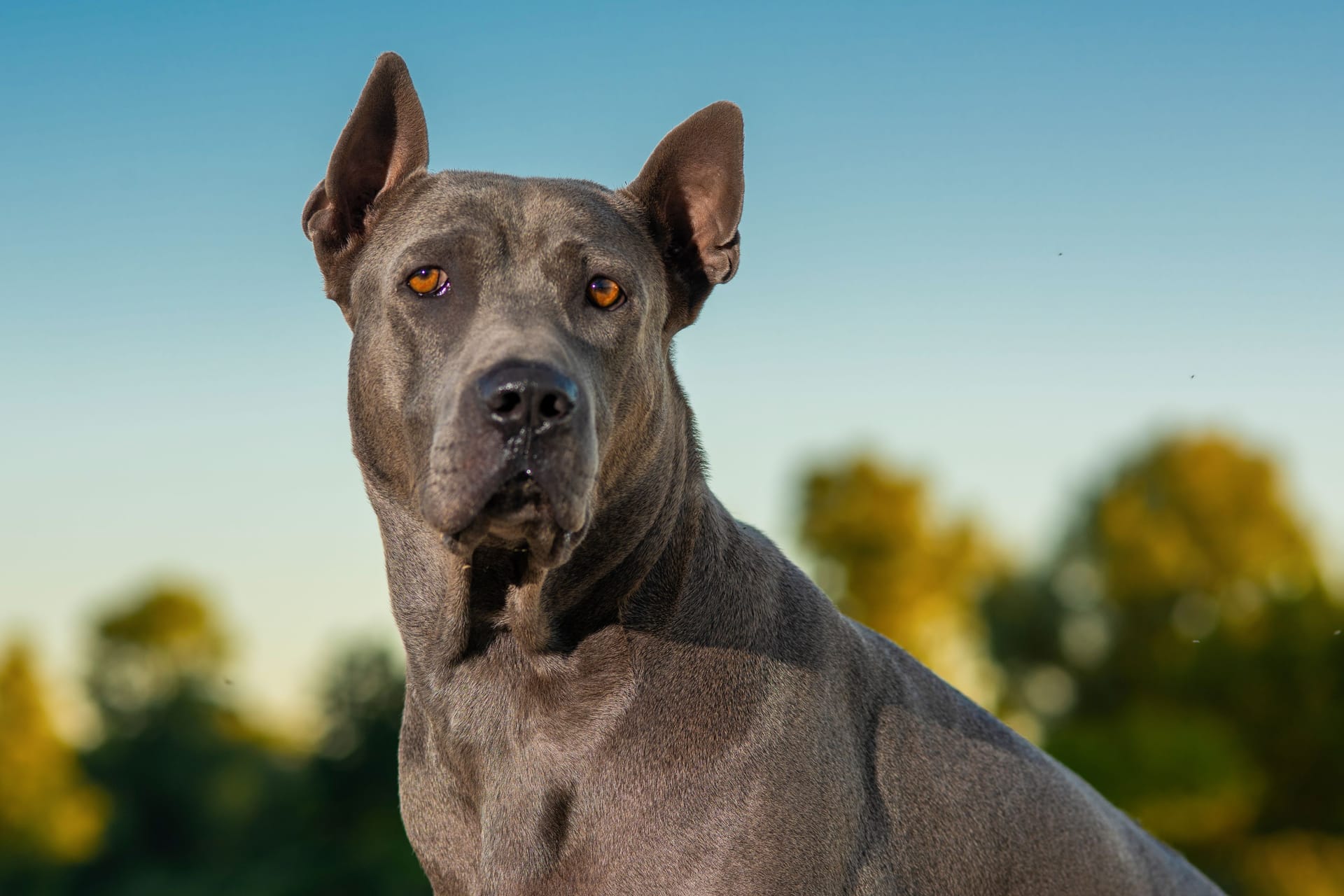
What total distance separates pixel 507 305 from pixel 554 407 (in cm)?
68

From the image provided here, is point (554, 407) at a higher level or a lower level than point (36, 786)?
higher

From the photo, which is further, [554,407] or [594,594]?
[594,594]

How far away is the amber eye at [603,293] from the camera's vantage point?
580 centimetres

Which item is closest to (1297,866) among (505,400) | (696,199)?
(696,199)

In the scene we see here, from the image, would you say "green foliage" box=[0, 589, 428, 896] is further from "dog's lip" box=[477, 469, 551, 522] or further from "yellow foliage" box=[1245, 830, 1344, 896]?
"dog's lip" box=[477, 469, 551, 522]

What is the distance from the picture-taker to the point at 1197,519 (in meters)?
58.8

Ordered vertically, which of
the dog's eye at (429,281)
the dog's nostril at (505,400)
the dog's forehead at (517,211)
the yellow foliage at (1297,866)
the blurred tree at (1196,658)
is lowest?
the yellow foliage at (1297,866)

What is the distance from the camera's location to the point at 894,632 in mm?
51031

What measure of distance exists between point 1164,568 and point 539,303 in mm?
54612

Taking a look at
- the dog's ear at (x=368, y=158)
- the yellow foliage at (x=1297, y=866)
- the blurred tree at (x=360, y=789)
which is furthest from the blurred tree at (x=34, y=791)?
the dog's ear at (x=368, y=158)

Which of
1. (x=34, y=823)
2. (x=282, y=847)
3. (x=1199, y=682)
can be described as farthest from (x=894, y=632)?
(x=34, y=823)

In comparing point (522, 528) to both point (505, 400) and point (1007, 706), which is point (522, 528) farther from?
point (1007, 706)

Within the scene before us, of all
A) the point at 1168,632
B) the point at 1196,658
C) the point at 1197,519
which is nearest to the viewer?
the point at 1196,658

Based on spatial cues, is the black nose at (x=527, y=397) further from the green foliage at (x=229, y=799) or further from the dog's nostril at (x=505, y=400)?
the green foliage at (x=229, y=799)
